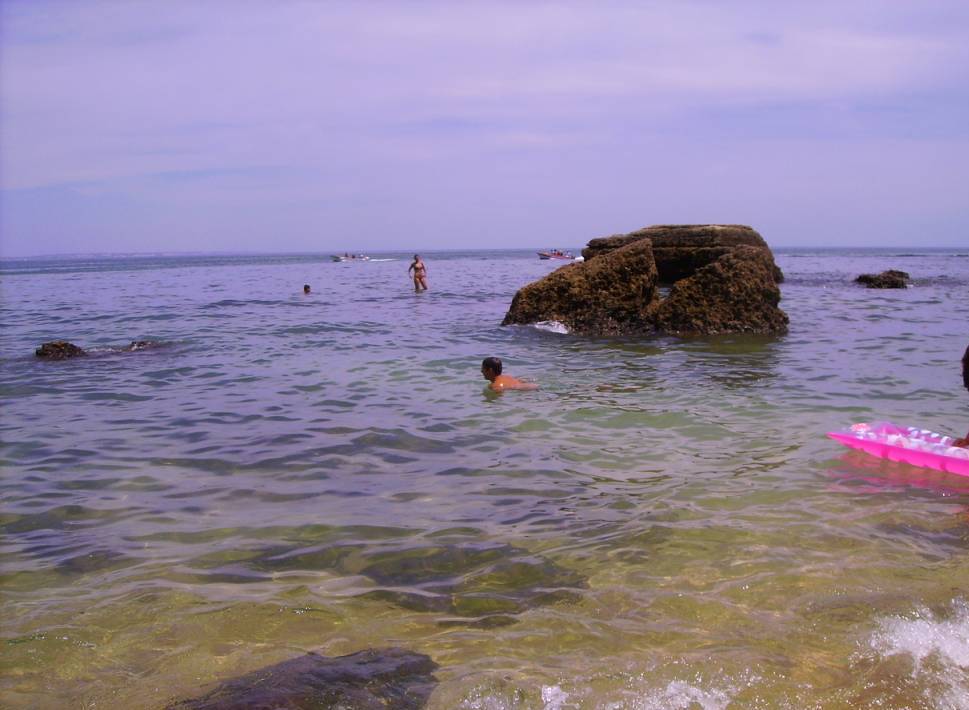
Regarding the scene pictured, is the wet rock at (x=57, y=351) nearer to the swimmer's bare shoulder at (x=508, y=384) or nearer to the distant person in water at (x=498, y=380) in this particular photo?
the distant person in water at (x=498, y=380)

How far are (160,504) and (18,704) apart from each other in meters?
2.46

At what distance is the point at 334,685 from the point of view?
3262 millimetres

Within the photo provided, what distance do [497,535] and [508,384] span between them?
4574 millimetres

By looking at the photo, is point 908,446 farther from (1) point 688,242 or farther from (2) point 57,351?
(1) point 688,242

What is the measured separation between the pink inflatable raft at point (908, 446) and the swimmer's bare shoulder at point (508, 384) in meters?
3.72

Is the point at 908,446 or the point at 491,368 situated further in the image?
the point at 491,368

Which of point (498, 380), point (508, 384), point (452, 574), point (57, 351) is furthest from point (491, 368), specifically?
point (57, 351)

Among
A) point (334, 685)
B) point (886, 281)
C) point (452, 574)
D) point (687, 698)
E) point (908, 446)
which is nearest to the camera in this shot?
point (687, 698)

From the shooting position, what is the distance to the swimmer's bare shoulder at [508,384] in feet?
30.7

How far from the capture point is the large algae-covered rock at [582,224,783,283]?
24.2 metres

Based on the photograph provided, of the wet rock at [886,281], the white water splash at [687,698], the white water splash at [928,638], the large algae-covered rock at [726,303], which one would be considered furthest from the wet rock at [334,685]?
the wet rock at [886,281]

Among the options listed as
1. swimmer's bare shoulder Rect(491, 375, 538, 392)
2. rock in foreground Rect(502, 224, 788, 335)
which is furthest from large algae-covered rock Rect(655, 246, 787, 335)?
swimmer's bare shoulder Rect(491, 375, 538, 392)

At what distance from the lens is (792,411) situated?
817cm

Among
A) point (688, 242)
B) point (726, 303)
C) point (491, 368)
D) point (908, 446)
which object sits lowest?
point (908, 446)
